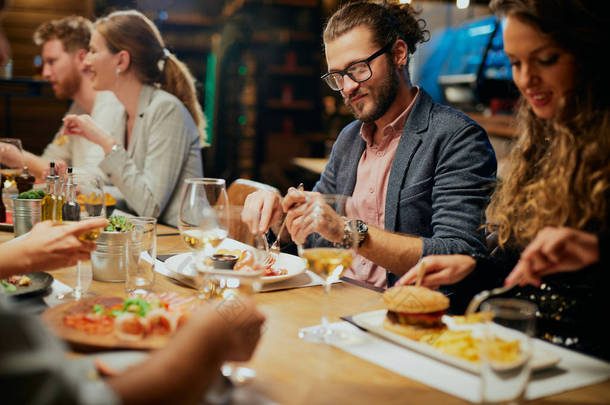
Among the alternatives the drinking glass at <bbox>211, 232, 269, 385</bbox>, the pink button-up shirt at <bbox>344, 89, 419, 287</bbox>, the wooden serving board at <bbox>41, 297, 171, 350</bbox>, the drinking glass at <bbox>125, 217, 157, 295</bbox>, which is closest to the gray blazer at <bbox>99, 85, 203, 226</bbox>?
the pink button-up shirt at <bbox>344, 89, 419, 287</bbox>

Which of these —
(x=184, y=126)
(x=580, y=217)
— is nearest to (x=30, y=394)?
(x=580, y=217)

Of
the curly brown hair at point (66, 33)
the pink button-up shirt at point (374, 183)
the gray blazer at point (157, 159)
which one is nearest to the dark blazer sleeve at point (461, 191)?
the pink button-up shirt at point (374, 183)

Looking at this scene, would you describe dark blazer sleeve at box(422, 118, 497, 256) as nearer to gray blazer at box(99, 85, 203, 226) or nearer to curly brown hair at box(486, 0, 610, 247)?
curly brown hair at box(486, 0, 610, 247)

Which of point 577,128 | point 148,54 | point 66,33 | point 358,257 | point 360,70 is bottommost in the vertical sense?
point 358,257

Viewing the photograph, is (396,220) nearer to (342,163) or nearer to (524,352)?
(342,163)

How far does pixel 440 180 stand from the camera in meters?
1.93

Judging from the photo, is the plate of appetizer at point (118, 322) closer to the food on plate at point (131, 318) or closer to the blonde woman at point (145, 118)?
the food on plate at point (131, 318)

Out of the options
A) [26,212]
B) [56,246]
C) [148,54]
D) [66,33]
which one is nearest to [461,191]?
[56,246]

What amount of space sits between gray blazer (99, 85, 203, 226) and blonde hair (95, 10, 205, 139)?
105 mm

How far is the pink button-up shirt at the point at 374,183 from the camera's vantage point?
2.12 m

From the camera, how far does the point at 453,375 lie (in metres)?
1.00

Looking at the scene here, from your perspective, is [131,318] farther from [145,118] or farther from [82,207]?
[145,118]

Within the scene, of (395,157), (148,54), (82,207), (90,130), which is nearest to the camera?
(82,207)

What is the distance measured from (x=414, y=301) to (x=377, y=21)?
49.6 inches
